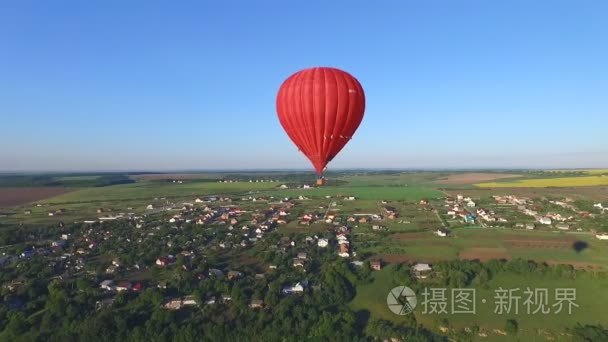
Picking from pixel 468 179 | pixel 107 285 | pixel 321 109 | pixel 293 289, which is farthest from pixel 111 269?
pixel 468 179

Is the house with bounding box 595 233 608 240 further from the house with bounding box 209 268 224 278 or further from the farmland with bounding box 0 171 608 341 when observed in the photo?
the house with bounding box 209 268 224 278

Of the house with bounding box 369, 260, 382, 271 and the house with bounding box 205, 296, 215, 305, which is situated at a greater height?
the house with bounding box 369, 260, 382, 271

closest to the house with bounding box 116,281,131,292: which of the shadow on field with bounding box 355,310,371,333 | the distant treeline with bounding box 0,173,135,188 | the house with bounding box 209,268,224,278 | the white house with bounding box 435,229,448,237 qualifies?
the house with bounding box 209,268,224,278

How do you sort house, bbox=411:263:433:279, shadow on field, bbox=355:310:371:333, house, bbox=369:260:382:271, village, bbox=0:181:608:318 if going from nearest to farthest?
shadow on field, bbox=355:310:371:333, village, bbox=0:181:608:318, house, bbox=411:263:433:279, house, bbox=369:260:382:271

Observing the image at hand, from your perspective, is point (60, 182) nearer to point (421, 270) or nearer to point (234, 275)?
point (234, 275)

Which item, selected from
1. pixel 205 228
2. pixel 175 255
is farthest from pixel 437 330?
pixel 205 228

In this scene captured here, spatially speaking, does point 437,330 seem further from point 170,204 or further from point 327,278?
point 170,204

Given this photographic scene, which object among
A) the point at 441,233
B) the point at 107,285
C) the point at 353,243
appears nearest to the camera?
the point at 107,285
